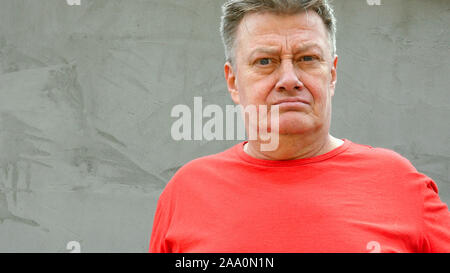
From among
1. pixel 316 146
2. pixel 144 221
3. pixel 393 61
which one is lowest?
pixel 144 221

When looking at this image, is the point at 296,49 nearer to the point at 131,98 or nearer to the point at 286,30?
the point at 286,30

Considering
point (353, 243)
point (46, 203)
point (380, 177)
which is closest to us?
point (353, 243)

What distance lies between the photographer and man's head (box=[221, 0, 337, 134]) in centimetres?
120

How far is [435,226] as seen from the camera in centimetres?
106

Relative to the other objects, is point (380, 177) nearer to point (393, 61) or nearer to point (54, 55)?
point (393, 61)


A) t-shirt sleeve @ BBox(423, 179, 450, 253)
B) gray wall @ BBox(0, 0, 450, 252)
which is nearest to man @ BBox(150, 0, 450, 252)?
t-shirt sleeve @ BBox(423, 179, 450, 253)

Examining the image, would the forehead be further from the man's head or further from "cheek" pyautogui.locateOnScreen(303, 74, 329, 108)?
"cheek" pyautogui.locateOnScreen(303, 74, 329, 108)

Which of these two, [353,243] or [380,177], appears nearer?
[353,243]

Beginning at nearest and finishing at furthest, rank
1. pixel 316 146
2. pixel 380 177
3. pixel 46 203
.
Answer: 1. pixel 380 177
2. pixel 316 146
3. pixel 46 203

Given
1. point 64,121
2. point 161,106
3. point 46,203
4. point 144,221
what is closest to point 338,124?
point 161,106

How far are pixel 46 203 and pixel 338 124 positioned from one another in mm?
2062

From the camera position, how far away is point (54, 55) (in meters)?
2.76

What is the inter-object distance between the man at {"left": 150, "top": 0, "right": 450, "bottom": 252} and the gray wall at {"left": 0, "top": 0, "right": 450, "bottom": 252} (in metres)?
1.44

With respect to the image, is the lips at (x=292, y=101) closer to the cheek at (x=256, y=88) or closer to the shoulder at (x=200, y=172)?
the cheek at (x=256, y=88)
